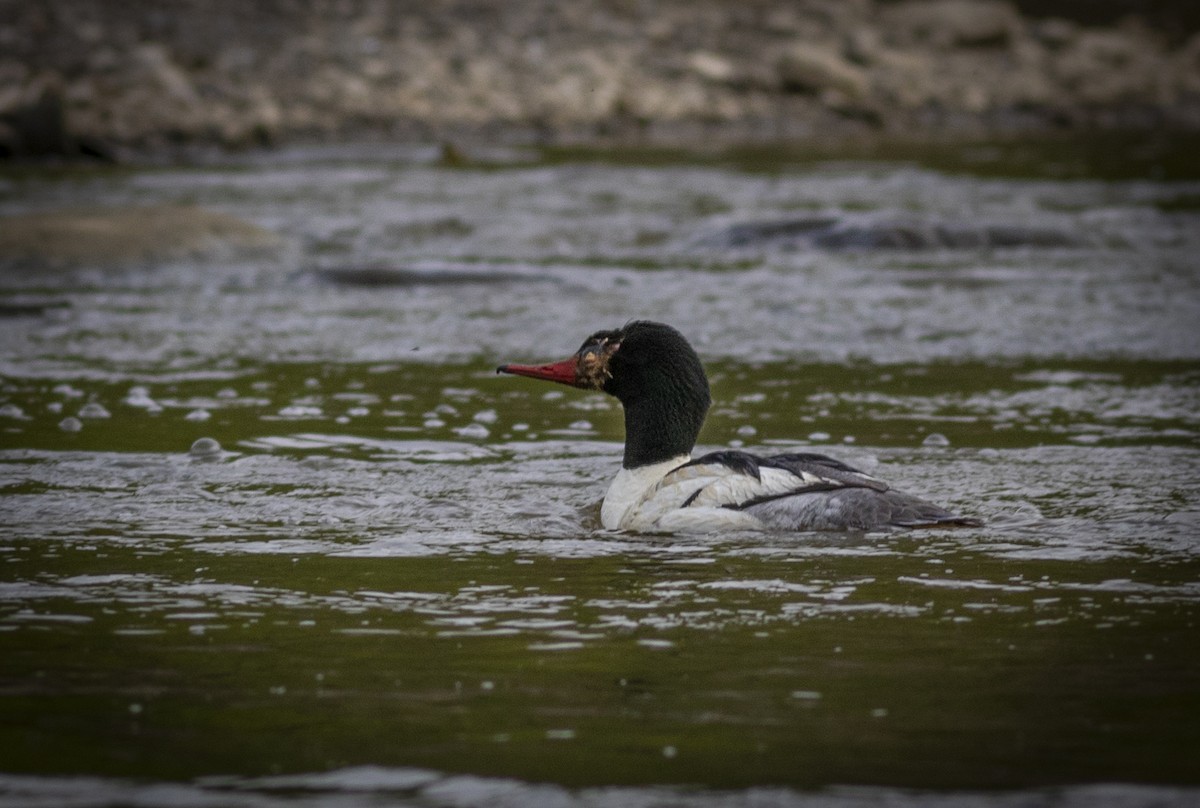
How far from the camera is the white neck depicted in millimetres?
7922

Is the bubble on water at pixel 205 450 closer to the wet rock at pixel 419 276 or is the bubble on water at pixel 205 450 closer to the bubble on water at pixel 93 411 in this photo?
the bubble on water at pixel 93 411

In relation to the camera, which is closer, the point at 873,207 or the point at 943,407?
the point at 943,407

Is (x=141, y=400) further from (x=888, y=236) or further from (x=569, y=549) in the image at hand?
(x=888, y=236)

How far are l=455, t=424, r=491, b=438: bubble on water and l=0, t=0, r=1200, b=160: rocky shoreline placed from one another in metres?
19.8

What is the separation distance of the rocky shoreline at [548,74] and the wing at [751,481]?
2258cm

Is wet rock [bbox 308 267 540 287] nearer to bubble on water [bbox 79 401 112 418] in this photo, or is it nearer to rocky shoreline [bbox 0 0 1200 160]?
bubble on water [bbox 79 401 112 418]

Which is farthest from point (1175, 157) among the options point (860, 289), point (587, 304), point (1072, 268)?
point (587, 304)

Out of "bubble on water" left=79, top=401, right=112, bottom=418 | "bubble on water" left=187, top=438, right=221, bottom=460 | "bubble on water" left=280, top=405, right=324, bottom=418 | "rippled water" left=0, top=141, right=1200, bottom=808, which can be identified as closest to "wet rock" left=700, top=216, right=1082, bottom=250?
"rippled water" left=0, top=141, right=1200, bottom=808

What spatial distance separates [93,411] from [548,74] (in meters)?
25.3

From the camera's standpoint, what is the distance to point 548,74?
35.1 meters

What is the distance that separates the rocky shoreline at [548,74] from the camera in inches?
1237

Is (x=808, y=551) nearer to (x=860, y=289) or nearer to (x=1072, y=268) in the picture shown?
(x=860, y=289)

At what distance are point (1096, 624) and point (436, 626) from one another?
2.25 m

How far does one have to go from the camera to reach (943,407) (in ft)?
35.5
